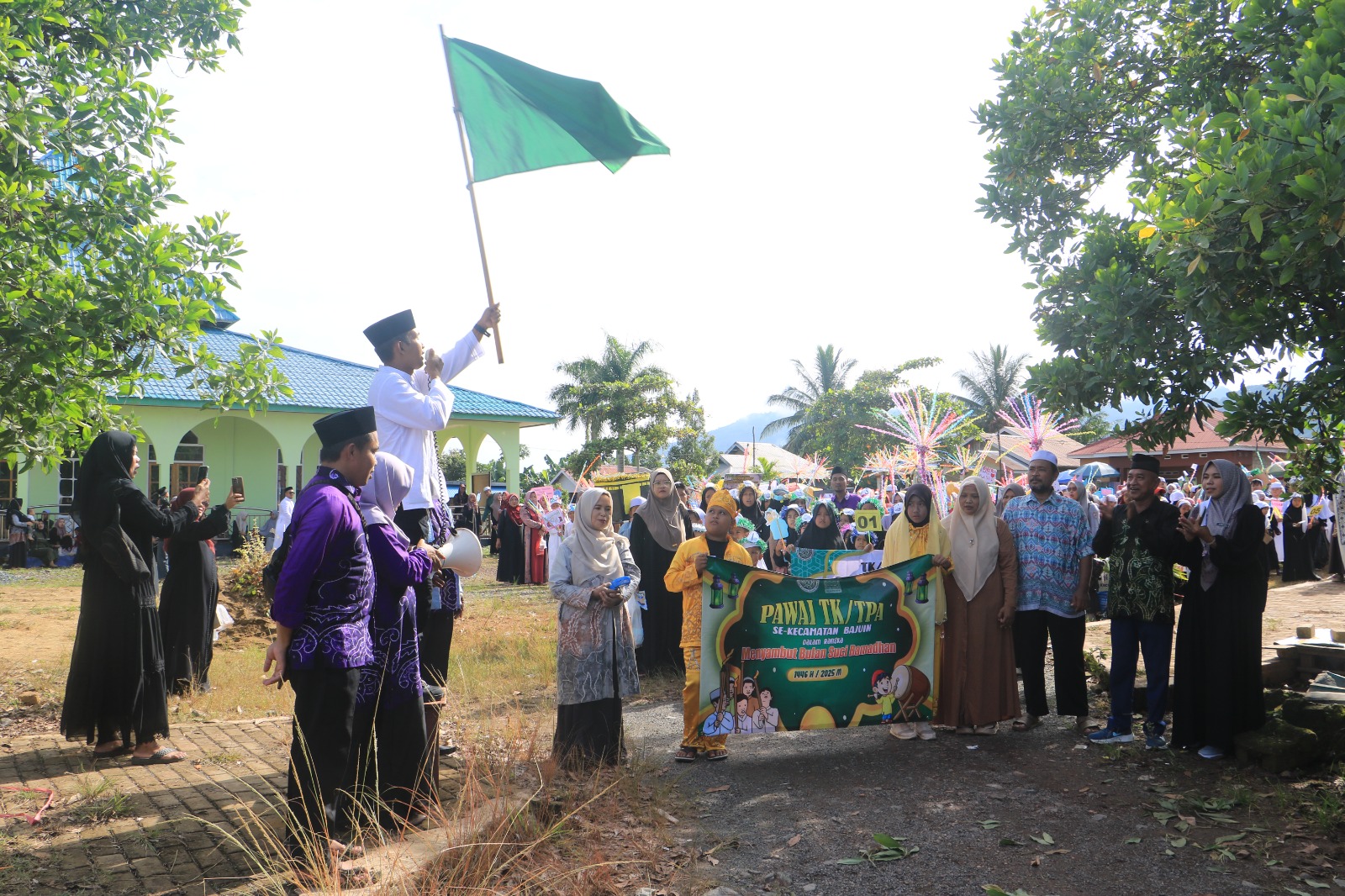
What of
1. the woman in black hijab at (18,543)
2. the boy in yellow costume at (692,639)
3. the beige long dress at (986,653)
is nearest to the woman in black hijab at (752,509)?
the beige long dress at (986,653)

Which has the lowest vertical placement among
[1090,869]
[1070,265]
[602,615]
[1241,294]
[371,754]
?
[1090,869]

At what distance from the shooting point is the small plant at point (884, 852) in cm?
431

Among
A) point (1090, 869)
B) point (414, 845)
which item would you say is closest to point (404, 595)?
point (414, 845)

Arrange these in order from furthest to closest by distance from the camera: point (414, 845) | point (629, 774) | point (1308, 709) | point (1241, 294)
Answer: point (1308, 709) → point (629, 774) → point (1241, 294) → point (414, 845)

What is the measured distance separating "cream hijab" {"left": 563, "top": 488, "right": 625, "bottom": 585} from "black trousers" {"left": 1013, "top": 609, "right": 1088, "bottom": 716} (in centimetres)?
311

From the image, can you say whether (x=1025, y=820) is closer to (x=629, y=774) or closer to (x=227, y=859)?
(x=629, y=774)

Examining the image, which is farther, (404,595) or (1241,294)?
(1241,294)

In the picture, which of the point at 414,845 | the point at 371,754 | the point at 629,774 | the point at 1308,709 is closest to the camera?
the point at 414,845

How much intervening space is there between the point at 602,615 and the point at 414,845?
1926 mm

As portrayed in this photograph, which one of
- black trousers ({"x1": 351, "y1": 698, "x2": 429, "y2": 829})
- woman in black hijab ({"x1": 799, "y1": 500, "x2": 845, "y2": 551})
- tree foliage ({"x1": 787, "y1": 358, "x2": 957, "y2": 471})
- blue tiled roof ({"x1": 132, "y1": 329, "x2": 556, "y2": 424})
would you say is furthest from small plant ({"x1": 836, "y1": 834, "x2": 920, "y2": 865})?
tree foliage ({"x1": 787, "y1": 358, "x2": 957, "y2": 471})

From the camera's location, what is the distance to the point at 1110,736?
627 cm

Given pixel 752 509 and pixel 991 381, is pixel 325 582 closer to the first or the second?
pixel 752 509

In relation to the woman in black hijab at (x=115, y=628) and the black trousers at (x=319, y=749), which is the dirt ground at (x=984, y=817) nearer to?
the black trousers at (x=319, y=749)

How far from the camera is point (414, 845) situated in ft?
12.4
